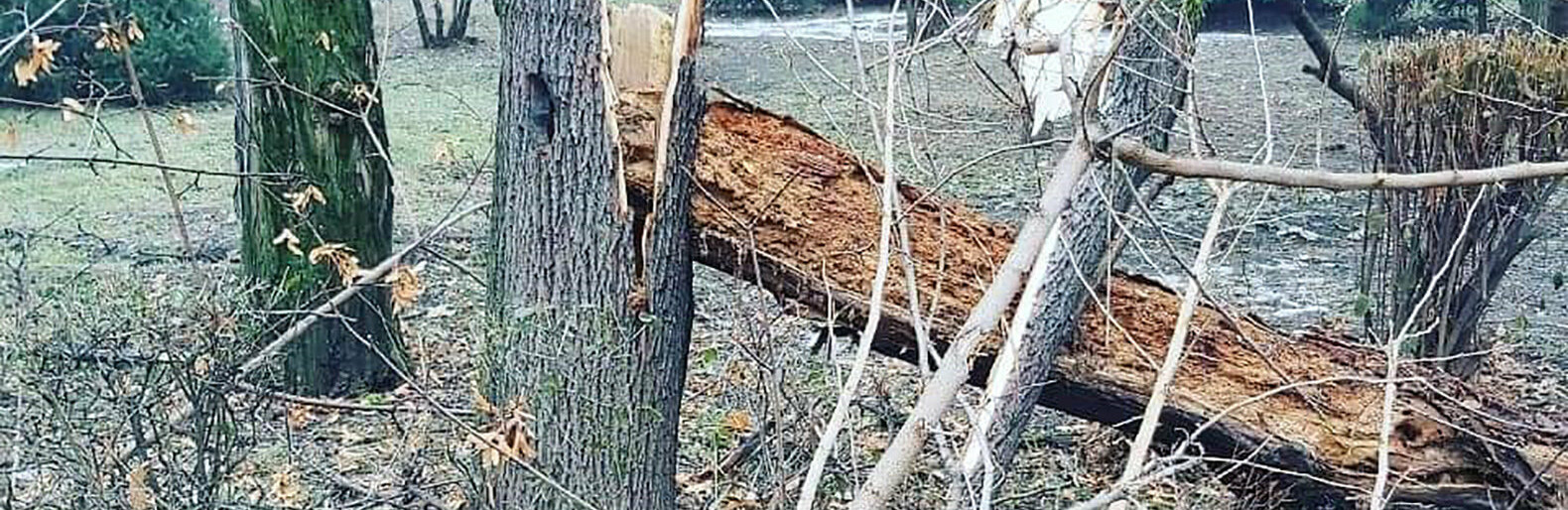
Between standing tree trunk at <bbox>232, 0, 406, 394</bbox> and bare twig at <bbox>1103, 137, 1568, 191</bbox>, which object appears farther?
standing tree trunk at <bbox>232, 0, 406, 394</bbox>

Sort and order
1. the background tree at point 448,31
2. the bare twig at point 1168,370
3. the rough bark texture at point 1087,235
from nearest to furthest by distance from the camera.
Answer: the bare twig at point 1168,370, the rough bark texture at point 1087,235, the background tree at point 448,31

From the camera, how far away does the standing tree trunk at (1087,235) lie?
404 centimetres

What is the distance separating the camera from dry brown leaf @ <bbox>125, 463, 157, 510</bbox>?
3479 millimetres

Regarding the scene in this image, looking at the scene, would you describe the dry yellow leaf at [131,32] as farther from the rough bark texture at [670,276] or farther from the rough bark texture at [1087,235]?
the rough bark texture at [1087,235]

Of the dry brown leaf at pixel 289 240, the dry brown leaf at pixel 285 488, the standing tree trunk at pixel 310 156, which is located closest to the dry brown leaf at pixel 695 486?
the standing tree trunk at pixel 310 156

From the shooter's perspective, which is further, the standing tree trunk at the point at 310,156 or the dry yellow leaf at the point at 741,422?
the standing tree trunk at the point at 310,156

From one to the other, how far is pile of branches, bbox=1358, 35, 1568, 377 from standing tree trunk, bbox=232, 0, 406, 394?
10.5 ft

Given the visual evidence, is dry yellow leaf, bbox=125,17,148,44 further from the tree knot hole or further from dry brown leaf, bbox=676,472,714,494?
dry brown leaf, bbox=676,472,714,494

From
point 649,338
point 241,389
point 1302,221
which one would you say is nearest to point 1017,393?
point 649,338

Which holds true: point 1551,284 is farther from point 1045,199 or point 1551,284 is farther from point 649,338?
point 1045,199

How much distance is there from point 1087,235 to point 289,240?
2318 millimetres

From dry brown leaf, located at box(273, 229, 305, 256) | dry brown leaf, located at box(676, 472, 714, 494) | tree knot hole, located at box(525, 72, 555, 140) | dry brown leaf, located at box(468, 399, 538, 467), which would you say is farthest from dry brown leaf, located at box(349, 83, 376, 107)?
dry brown leaf, located at box(468, 399, 538, 467)

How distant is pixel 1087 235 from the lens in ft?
14.0

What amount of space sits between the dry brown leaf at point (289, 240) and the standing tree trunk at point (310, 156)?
2cm
